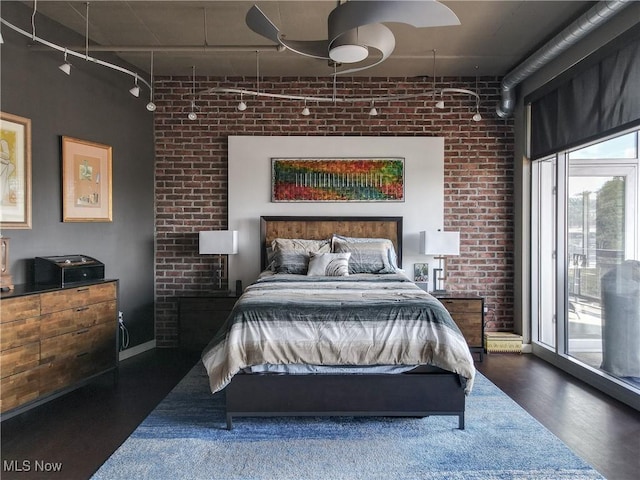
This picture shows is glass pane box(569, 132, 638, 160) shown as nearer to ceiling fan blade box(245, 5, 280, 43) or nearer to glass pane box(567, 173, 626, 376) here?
glass pane box(567, 173, 626, 376)

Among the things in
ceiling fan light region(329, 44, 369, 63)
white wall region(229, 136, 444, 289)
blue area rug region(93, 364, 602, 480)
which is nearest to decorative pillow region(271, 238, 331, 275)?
white wall region(229, 136, 444, 289)

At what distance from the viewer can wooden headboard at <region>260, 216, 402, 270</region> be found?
5336mm

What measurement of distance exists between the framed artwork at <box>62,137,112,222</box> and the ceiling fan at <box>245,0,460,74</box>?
7.95 feet

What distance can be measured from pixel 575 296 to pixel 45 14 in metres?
5.62

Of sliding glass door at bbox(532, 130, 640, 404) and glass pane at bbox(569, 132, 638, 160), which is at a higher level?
glass pane at bbox(569, 132, 638, 160)

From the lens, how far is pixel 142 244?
526 cm

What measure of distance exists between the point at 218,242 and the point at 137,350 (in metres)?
1.57

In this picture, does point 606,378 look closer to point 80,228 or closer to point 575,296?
point 575,296

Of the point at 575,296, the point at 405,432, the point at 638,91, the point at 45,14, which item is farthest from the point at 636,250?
the point at 45,14

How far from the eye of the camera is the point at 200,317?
4.97 meters

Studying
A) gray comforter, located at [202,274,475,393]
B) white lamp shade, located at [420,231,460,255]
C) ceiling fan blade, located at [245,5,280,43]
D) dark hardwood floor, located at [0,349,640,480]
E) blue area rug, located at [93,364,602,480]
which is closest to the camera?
blue area rug, located at [93,364,602,480]

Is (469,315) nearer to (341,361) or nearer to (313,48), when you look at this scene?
(341,361)

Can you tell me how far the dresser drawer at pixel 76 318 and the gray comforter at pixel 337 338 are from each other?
54.9 inches
